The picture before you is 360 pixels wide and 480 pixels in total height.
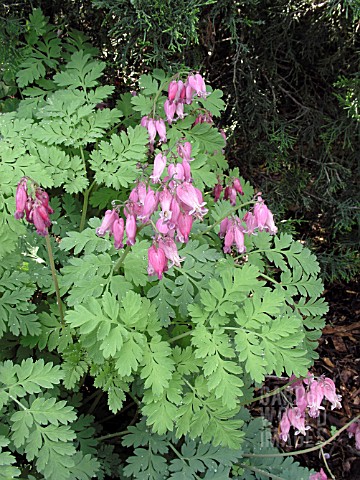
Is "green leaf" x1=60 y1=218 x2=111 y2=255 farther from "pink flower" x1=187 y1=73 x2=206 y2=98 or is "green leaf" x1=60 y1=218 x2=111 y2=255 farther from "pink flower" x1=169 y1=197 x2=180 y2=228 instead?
"pink flower" x1=187 y1=73 x2=206 y2=98

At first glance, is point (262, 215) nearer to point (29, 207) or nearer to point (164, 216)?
point (164, 216)

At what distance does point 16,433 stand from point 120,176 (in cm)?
113

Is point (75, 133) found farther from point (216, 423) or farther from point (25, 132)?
point (216, 423)

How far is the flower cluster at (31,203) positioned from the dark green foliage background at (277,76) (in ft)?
4.27

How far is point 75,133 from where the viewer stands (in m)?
2.57

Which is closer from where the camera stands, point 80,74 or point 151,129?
point 151,129

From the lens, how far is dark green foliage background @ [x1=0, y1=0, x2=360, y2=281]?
3.19 m

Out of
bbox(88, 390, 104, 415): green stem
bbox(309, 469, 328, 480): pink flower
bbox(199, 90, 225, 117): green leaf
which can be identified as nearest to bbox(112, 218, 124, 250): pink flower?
bbox(88, 390, 104, 415): green stem

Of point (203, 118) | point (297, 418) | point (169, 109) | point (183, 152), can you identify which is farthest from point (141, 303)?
point (203, 118)

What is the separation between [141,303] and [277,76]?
7.89ft

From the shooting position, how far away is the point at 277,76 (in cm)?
387

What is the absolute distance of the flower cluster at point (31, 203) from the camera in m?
1.95

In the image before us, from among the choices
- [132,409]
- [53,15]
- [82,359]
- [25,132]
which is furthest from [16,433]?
[53,15]

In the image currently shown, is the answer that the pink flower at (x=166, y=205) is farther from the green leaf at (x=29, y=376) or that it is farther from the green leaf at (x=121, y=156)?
the green leaf at (x=29, y=376)
